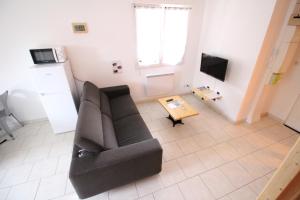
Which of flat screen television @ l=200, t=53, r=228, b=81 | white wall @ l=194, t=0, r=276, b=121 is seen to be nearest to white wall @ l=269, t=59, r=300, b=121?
white wall @ l=194, t=0, r=276, b=121

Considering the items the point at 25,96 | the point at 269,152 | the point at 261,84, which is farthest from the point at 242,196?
the point at 25,96

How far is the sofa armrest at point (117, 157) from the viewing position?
58.2 inches

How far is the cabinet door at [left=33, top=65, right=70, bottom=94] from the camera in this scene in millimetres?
2316

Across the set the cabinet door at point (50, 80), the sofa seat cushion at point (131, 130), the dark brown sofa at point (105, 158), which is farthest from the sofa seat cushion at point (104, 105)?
the cabinet door at point (50, 80)

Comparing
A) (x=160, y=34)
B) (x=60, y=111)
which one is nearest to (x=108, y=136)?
(x=60, y=111)

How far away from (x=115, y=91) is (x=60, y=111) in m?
1.12

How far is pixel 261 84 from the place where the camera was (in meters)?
2.71

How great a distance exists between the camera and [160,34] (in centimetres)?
333

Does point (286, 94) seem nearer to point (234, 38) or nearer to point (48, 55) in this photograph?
point (234, 38)

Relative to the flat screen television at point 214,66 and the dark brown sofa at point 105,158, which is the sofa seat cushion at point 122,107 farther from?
the flat screen television at point 214,66

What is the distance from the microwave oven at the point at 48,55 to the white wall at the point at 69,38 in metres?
0.33

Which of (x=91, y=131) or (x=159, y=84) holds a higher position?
(x=91, y=131)

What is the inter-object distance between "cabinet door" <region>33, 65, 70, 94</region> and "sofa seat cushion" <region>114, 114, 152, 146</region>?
1.14 m

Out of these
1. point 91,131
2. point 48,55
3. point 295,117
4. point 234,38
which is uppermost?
point 234,38
